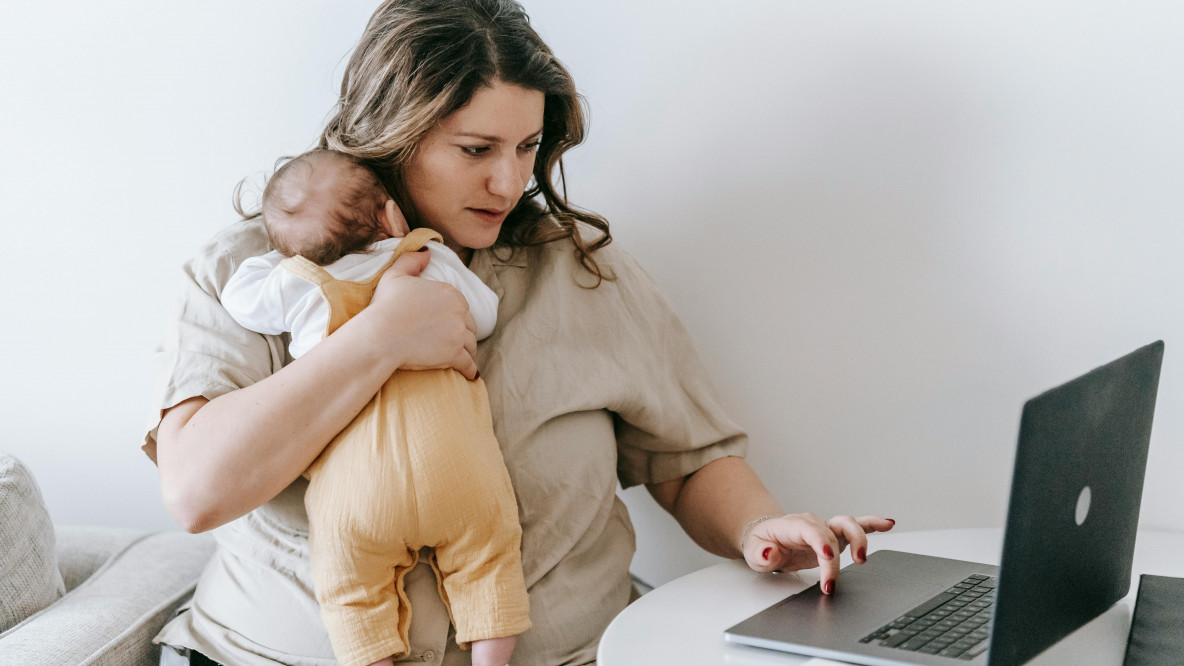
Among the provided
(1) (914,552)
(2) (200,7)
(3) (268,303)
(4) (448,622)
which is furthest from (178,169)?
(1) (914,552)

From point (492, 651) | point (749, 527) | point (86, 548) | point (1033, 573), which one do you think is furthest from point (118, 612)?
point (1033, 573)

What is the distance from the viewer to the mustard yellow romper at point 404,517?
1.09m

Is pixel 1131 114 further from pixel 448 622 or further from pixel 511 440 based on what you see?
pixel 448 622

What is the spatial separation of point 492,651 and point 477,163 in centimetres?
61

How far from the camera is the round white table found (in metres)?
0.94

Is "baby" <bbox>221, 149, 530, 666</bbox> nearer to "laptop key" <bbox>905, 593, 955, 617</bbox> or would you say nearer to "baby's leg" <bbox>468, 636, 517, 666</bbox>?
"baby's leg" <bbox>468, 636, 517, 666</bbox>

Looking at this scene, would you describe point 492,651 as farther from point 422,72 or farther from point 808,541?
point 422,72

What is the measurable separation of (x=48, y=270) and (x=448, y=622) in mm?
1105

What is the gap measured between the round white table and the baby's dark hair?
1.81ft

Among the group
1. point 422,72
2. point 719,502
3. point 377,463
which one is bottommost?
point 719,502

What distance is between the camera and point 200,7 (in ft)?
5.49

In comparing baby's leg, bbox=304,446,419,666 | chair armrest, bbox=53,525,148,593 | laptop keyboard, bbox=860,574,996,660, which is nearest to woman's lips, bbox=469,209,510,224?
baby's leg, bbox=304,446,419,666

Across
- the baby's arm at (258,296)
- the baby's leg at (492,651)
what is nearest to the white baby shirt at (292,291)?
the baby's arm at (258,296)

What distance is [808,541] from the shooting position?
1111 millimetres
